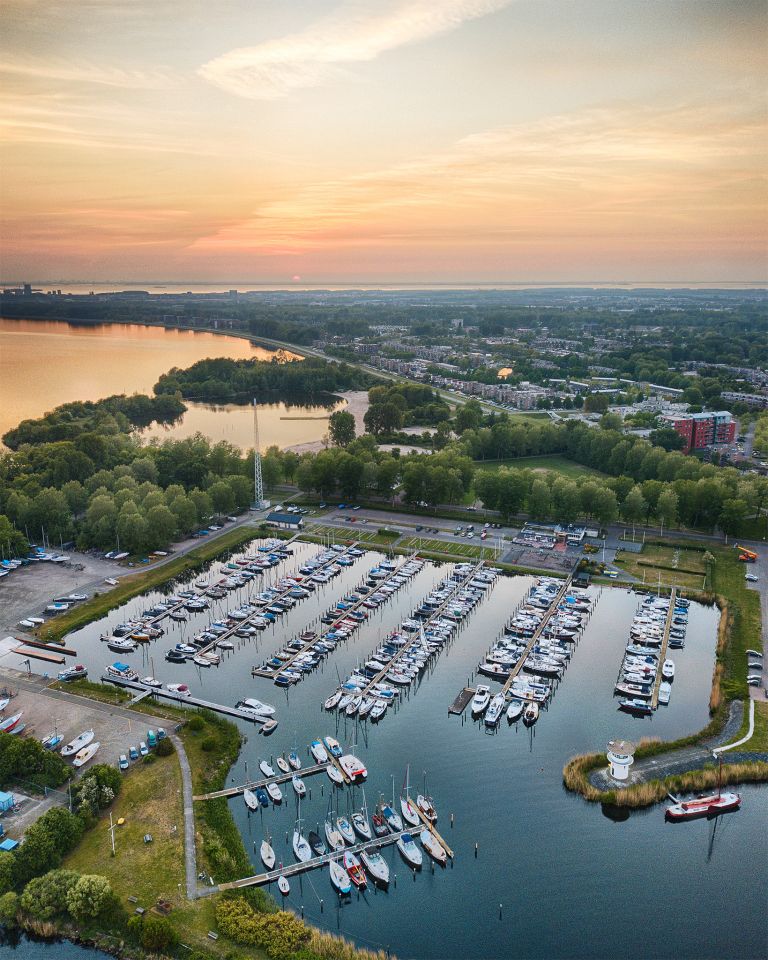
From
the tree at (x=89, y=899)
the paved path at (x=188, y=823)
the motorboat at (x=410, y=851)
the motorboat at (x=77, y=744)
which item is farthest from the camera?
the motorboat at (x=77, y=744)

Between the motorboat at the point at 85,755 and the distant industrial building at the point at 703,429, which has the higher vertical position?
the distant industrial building at the point at 703,429

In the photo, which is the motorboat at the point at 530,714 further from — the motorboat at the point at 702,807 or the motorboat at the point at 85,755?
the motorboat at the point at 85,755

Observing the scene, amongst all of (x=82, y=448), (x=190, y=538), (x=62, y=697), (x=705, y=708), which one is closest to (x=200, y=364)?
(x=82, y=448)

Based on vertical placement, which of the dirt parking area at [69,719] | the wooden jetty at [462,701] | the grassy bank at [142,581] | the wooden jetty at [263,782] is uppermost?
the grassy bank at [142,581]

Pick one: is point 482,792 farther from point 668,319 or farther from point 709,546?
point 668,319

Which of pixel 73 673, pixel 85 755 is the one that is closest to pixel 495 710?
pixel 85 755

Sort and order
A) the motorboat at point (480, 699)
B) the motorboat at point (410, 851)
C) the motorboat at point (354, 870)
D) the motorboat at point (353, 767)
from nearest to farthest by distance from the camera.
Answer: the motorboat at point (354, 870)
the motorboat at point (410, 851)
the motorboat at point (353, 767)
the motorboat at point (480, 699)

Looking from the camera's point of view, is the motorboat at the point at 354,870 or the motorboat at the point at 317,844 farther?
the motorboat at the point at 317,844

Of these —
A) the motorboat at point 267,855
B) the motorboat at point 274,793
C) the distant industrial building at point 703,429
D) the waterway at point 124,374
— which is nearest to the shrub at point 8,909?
the motorboat at point 267,855
